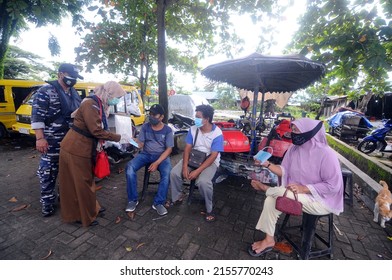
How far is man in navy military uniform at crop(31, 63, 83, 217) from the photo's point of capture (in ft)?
9.18

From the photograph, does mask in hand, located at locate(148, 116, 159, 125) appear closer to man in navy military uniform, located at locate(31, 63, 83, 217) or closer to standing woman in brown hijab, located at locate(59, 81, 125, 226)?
standing woman in brown hijab, located at locate(59, 81, 125, 226)

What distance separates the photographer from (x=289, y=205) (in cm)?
214

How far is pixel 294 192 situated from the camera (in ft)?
7.29

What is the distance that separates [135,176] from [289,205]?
229 cm

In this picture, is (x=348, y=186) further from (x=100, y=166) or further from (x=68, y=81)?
(x=68, y=81)

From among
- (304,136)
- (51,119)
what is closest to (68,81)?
(51,119)

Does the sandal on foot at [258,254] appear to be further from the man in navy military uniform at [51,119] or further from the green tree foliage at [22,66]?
the green tree foliage at [22,66]

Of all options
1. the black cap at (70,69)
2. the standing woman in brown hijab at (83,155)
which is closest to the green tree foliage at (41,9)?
the black cap at (70,69)

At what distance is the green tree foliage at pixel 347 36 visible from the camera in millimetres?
3164

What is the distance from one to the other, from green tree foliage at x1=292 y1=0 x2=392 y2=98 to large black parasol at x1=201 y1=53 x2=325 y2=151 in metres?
0.39

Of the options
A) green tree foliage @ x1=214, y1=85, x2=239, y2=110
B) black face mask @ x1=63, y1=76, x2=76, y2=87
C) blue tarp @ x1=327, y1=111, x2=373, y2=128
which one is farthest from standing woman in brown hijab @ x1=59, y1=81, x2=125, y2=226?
green tree foliage @ x1=214, y1=85, x2=239, y2=110
